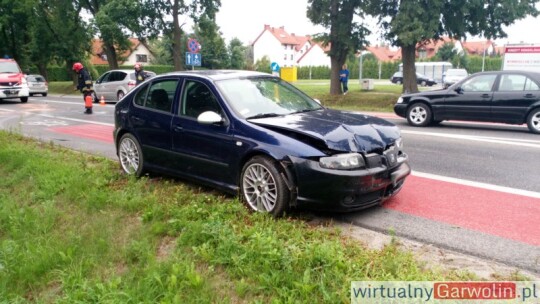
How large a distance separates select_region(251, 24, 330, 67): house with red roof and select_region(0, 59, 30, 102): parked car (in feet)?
262

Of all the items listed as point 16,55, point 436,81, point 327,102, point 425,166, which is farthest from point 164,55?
point 425,166

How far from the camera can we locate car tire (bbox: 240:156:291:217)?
4629 mm

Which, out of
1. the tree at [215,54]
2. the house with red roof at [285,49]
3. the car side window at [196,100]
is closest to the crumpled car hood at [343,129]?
the car side window at [196,100]

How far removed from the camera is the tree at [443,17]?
58.3 feet

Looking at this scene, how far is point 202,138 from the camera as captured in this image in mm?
5367

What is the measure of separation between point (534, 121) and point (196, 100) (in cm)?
889

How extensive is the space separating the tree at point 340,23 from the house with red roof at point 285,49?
7893cm

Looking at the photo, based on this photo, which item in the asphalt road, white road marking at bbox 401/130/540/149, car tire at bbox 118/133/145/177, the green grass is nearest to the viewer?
the green grass

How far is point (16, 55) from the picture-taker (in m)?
42.4

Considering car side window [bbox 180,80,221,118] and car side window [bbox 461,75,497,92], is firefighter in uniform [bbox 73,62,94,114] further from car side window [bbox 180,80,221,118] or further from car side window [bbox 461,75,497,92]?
car side window [bbox 461,75,497,92]

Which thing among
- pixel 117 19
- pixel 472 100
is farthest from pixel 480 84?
pixel 117 19

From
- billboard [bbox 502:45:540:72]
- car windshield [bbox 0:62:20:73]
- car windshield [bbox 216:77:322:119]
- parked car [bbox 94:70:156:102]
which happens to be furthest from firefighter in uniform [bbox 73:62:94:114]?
billboard [bbox 502:45:540:72]

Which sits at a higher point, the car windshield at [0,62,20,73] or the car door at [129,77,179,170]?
the car windshield at [0,62,20,73]

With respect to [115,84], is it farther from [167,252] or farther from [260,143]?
[167,252]
